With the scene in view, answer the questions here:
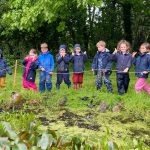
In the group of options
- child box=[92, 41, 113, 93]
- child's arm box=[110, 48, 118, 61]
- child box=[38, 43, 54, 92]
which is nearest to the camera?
child's arm box=[110, 48, 118, 61]

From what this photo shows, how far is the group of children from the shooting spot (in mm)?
11148

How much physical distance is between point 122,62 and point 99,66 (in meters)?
0.65

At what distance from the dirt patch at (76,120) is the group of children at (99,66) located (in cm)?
231

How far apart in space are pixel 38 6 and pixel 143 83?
6377 millimetres

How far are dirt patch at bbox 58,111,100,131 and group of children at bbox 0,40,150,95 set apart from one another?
2.31 meters

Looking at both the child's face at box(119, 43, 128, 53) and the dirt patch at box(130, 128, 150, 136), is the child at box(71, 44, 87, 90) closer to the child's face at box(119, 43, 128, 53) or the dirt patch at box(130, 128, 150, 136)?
the child's face at box(119, 43, 128, 53)

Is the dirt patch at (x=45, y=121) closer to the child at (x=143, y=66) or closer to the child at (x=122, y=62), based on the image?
the child at (x=122, y=62)

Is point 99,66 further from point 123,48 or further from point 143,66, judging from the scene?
point 143,66

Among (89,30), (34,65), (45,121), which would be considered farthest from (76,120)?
(89,30)

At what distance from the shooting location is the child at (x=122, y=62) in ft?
36.5

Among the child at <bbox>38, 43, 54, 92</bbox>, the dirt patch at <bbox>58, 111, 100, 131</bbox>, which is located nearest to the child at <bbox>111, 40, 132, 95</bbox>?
the child at <bbox>38, 43, 54, 92</bbox>

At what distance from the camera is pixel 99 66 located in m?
11.6

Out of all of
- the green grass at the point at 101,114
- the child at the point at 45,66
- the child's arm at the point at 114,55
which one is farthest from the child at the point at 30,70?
the child's arm at the point at 114,55

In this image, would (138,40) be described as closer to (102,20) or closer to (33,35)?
(102,20)
